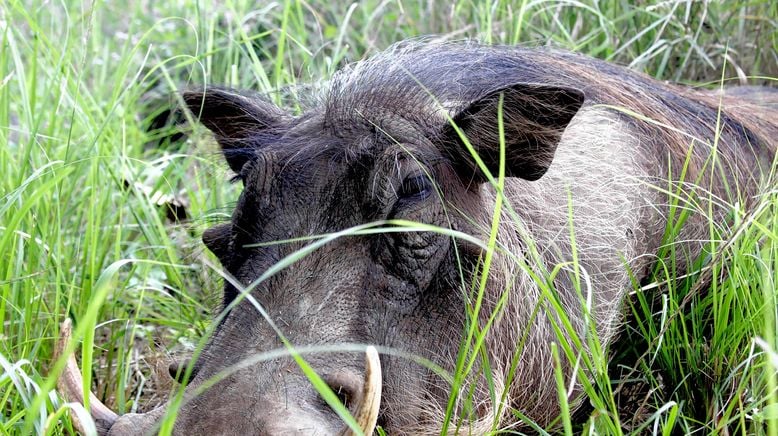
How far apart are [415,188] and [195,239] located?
1016mm

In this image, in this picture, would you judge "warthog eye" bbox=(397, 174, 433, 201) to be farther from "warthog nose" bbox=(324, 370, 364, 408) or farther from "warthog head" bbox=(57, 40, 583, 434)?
"warthog nose" bbox=(324, 370, 364, 408)

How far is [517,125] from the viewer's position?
2520mm

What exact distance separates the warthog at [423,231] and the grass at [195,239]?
118 mm

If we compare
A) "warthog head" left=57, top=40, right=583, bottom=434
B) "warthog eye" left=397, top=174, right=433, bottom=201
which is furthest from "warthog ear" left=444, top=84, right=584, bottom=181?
"warthog eye" left=397, top=174, right=433, bottom=201

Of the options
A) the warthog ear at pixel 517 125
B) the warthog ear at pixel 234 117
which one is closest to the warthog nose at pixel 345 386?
the warthog ear at pixel 517 125

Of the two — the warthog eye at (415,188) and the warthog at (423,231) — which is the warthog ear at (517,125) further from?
the warthog eye at (415,188)

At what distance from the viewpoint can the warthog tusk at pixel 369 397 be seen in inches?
76.0

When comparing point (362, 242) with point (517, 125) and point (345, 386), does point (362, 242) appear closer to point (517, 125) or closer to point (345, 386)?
point (345, 386)

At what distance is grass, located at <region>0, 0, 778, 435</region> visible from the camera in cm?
246

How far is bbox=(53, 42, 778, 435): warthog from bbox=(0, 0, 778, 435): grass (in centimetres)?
12

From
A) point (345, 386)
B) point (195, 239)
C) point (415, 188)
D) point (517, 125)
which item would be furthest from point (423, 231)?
point (195, 239)

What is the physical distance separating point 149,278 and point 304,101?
1.07 meters

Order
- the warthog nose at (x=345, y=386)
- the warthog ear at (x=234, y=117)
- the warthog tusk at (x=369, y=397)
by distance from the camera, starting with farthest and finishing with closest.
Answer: the warthog ear at (x=234, y=117) < the warthog nose at (x=345, y=386) < the warthog tusk at (x=369, y=397)

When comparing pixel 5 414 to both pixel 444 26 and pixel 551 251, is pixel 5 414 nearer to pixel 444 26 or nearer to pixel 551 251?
pixel 551 251
